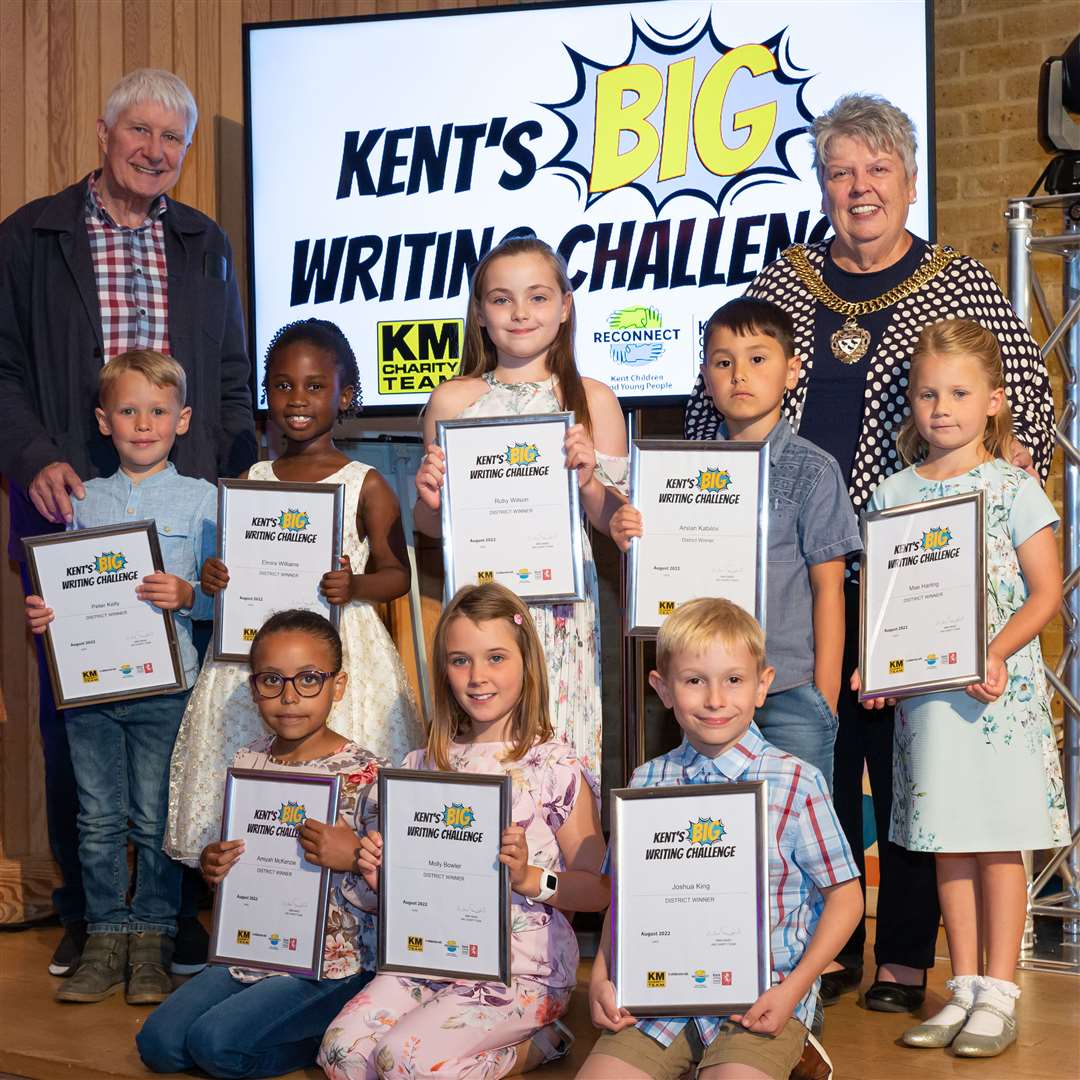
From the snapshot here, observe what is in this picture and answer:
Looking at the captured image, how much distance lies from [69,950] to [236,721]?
90cm

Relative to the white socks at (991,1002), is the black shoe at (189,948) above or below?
below

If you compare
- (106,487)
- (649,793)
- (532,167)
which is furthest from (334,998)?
(532,167)

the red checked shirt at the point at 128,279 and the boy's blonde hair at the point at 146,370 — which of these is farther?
the red checked shirt at the point at 128,279

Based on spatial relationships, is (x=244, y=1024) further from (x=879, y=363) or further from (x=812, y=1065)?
(x=879, y=363)

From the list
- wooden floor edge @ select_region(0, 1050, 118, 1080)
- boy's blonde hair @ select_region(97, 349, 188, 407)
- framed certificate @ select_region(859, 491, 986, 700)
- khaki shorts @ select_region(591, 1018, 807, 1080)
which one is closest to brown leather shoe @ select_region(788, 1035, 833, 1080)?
khaki shorts @ select_region(591, 1018, 807, 1080)

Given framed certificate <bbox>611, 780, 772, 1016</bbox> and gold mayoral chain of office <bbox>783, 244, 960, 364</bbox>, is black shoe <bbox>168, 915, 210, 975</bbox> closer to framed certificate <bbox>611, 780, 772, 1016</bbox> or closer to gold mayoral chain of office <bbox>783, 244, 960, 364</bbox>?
framed certificate <bbox>611, 780, 772, 1016</bbox>

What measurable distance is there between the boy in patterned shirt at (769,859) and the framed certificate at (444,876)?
0.25m

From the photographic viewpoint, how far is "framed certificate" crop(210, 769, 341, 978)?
3.06 metres

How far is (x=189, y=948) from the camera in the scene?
381 centimetres

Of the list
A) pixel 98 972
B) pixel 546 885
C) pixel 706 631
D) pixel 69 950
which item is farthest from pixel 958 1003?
pixel 69 950

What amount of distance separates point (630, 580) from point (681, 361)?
6.79 feet

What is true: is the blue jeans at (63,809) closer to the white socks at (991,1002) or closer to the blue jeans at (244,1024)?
the blue jeans at (244,1024)

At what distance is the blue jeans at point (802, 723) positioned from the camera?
319 cm

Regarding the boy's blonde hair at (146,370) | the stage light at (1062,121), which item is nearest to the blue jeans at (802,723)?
the boy's blonde hair at (146,370)
